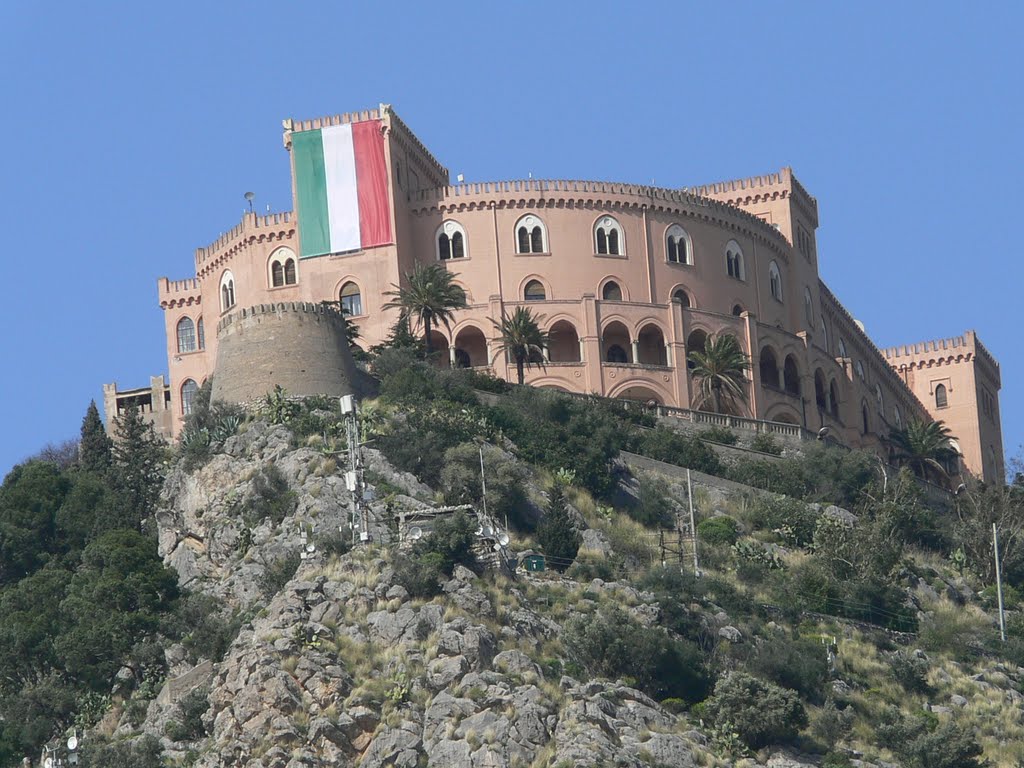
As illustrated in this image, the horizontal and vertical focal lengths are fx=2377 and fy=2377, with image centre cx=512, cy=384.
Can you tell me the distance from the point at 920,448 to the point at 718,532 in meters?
30.1

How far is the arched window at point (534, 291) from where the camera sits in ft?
297

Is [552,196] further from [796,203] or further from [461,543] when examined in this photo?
[461,543]

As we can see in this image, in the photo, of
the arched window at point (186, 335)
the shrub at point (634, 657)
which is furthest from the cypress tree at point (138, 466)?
the shrub at point (634, 657)

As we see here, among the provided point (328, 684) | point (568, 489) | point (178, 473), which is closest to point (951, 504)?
point (568, 489)

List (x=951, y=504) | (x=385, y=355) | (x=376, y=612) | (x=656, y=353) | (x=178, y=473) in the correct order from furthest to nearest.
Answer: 1. (x=656, y=353)
2. (x=951, y=504)
3. (x=385, y=355)
4. (x=178, y=473)
5. (x=376, y=612)

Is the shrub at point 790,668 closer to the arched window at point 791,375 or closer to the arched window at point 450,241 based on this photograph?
the arched window at point 450,241

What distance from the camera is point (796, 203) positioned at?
101125 mm

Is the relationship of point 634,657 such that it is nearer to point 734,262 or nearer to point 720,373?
point 720,373

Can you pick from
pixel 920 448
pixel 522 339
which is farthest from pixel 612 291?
pixel 920 448

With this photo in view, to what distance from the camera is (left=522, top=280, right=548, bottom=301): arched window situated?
9038 centimetres

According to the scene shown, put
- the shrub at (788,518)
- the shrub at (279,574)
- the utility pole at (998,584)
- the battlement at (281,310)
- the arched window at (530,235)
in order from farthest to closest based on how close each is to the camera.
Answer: the arched window at (530,235) → the battlement at (281,310) → the shrub at (788,518) → the utility pole at (998,584) → the shrub at (279,574)

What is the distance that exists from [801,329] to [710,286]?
6.21 metres

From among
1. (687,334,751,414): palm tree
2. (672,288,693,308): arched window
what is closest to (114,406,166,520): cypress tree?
(687,334,751,414): palm tree

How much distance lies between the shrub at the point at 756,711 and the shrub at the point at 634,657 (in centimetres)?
119
